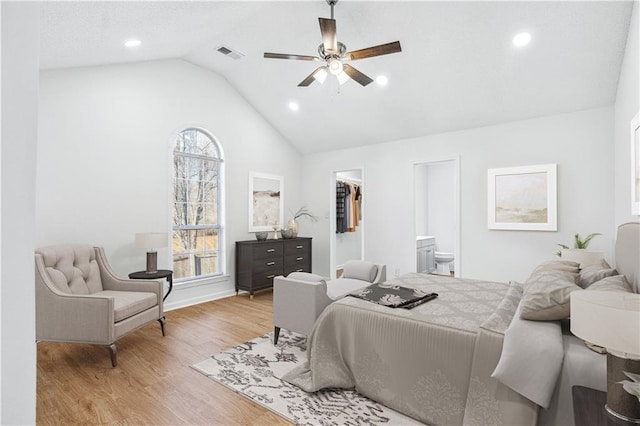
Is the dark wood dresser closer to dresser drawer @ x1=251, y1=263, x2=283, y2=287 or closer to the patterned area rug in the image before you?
dresser drawer @ x1=251, y1=263, x2=283, y2=287

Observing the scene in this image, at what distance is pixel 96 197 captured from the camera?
12.2 ft

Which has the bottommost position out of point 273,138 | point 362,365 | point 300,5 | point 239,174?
point 362,365

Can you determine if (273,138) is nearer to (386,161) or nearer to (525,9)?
(386,161)

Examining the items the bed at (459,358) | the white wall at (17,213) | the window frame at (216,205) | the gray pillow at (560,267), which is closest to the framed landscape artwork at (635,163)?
the bed at (459,358)

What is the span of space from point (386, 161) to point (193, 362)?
13.5 feet

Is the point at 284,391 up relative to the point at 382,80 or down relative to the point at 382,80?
down

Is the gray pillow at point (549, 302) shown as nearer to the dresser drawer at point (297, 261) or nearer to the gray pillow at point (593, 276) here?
the gray pillow at point (593, 276)

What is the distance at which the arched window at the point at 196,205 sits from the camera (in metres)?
4.60

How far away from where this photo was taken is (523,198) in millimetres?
4223

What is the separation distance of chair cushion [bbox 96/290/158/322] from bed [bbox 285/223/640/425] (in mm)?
1574

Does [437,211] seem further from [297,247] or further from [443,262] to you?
[297,247]

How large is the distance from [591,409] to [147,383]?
8.84 ft

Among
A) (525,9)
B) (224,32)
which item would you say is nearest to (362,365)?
(525,9)

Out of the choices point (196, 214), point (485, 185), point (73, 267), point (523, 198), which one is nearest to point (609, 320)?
point (523, 198)
